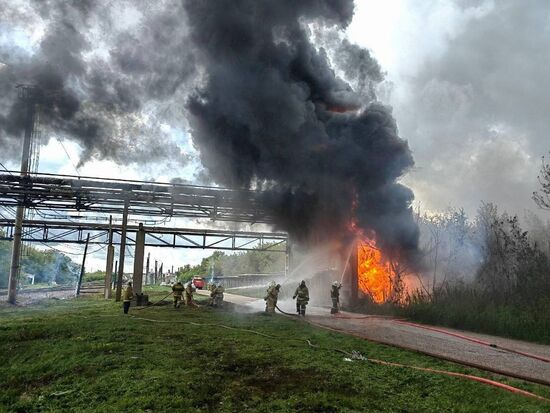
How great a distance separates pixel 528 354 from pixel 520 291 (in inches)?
250

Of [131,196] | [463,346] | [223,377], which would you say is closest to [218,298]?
[131,196]

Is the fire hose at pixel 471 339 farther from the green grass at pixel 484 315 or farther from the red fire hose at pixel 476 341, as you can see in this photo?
the green grass at pixel 484 315

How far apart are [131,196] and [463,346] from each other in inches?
737

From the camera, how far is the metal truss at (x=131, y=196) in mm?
21406

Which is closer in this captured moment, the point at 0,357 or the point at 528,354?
the point at 528,354

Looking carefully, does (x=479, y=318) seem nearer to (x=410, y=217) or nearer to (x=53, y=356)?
(x=410, y=217)

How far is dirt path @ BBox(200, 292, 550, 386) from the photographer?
8156 mm

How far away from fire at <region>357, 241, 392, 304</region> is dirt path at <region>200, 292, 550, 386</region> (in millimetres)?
5484

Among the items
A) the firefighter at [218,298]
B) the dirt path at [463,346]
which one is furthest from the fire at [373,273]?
the firefighter at [218,298]

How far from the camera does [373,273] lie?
22.1 metres

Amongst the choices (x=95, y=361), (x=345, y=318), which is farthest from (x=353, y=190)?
(x=95, y=361)

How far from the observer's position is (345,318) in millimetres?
17328

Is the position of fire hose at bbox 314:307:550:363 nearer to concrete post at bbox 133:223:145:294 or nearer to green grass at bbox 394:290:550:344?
green grass at bbox 394:290:550:344

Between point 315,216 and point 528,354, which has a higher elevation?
point 315,216
